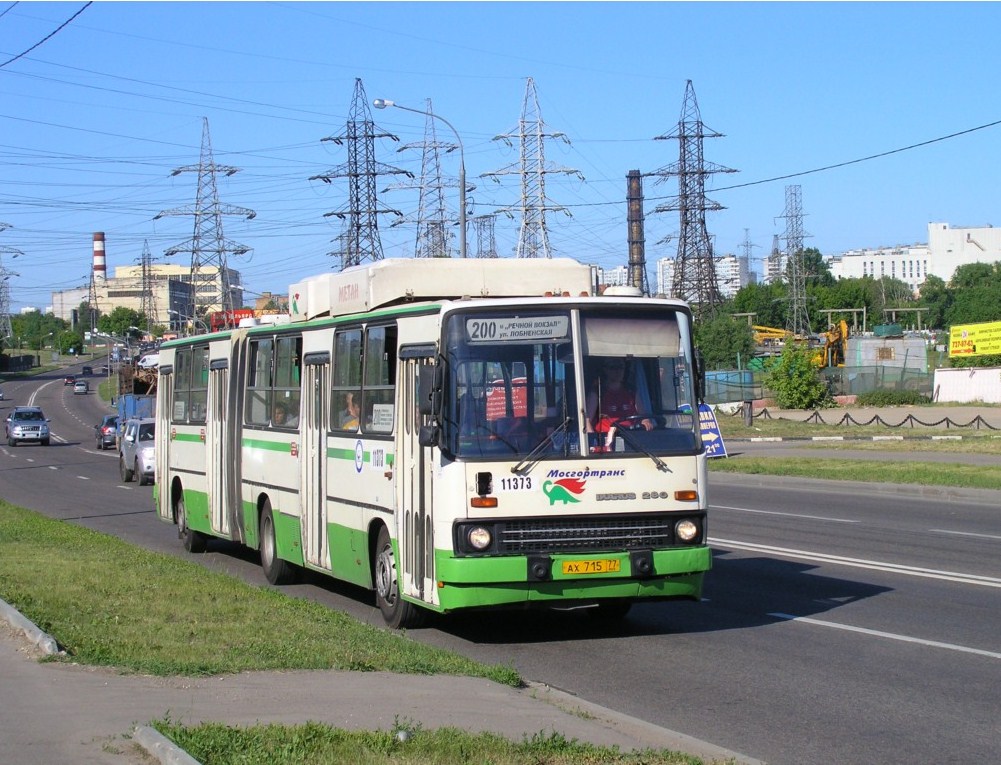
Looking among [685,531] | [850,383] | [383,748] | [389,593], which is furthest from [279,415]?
[850,383]

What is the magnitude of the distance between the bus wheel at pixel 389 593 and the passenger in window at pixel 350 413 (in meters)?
1.20

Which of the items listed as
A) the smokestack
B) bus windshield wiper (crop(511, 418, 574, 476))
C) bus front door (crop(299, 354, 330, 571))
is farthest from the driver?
the smokestack

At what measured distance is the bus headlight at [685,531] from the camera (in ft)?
34.2

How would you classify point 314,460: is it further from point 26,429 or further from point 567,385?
point 26,429

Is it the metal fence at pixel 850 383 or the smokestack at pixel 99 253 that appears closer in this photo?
the metal fence at pixel 850 383

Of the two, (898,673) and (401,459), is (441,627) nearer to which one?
(401,459)

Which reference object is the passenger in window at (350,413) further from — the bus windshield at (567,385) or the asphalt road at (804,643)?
the bus windshield at (567,385)

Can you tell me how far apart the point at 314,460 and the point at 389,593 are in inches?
96.2

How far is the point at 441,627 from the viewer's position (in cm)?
1152

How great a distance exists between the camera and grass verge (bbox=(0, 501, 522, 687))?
336 inches

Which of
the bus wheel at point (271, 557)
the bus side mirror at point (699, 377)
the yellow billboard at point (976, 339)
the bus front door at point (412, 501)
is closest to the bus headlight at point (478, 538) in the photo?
the bus front door at point (412, 501)

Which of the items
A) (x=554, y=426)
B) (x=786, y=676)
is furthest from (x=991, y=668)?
(x=554, y=426)

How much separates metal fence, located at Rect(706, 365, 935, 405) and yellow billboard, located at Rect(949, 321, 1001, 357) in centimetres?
573

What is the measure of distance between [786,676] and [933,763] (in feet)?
7.63
